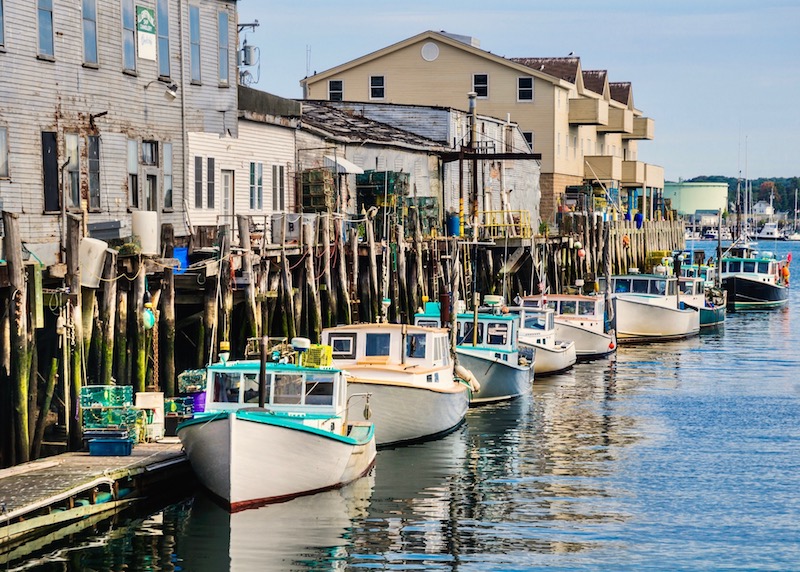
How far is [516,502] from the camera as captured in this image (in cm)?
2541

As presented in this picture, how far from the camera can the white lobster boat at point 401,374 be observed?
2944 cm

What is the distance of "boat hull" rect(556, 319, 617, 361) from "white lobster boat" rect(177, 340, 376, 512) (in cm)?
2366

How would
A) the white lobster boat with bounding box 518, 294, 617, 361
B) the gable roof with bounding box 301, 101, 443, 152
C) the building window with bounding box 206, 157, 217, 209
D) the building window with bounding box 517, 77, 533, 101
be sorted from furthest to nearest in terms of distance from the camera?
1. the building window with bounding box 517, 77, 533, 101
2. the white lobster boat with bounding box 518, 294, 617, 361
3. the gable roof with bounding box 301, 101, 443, 152
4. the building window with bounding box 206, 157, 217, 209

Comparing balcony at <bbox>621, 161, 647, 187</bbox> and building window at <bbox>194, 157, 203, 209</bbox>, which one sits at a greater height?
balcony at <bbox>621, 161, 647, 187</bbox>

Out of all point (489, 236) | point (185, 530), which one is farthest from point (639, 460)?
point (489, 236)

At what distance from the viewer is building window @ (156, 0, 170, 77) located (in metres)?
33.5

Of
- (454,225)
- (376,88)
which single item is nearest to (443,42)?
(376,88)

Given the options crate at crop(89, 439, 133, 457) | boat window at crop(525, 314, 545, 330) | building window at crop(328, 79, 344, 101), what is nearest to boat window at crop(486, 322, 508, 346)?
boat window at crop(525, 314, 545, 330)

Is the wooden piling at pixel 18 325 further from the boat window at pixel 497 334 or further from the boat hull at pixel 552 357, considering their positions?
the boat hull at pixel 552 357

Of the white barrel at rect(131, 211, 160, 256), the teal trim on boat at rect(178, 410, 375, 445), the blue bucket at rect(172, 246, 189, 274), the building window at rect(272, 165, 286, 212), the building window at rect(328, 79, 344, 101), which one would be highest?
the building window at rect(328, 79, 344, 101)

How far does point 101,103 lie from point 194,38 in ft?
15.6

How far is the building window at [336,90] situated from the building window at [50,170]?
46798mm

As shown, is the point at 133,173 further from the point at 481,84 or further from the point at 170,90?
the point at 481,84

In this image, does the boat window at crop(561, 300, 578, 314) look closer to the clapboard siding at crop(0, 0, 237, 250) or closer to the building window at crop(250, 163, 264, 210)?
Answer: the building window at crop(250, 163, 264, 210)
